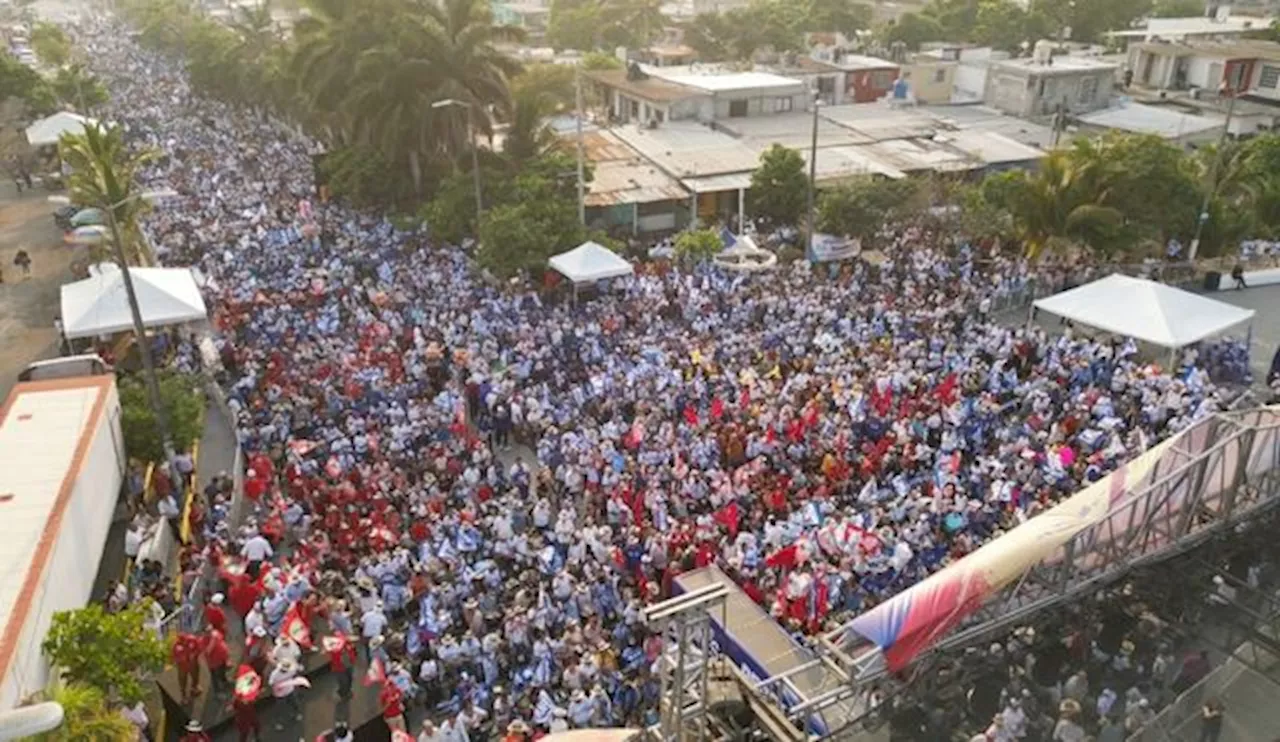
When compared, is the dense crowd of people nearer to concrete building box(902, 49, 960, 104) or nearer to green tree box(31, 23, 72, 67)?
concrete building box(902, 49, 960, 104)

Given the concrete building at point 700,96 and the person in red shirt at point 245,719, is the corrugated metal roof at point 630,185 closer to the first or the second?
the concrete building at point 700,96

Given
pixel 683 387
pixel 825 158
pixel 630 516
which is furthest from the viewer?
pixel 825 158

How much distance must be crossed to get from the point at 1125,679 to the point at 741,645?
4.57 metres

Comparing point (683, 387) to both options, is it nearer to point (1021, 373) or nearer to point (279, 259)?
point (1021, 373)

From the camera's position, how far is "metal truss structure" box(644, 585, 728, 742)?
741cm

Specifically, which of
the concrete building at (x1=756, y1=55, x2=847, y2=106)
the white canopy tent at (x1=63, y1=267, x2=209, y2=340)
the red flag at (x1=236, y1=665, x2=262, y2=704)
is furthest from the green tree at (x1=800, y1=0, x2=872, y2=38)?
the red flag at (x1=236, y1=665, x2=262, y2=704)

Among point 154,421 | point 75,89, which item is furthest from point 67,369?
point 75,89

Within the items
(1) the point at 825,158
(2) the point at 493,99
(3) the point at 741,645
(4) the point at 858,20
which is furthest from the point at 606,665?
(4) the point at 858,20

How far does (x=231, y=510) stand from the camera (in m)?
16.7

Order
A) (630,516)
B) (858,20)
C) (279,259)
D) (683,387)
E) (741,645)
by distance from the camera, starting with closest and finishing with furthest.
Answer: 1. (741,645)
2. (630,516)
3. (683,387)
4. (279,259)
5. (858,20)

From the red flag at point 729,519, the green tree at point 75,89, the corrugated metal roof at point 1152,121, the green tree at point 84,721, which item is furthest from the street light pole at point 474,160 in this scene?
the green tree at point 75,89

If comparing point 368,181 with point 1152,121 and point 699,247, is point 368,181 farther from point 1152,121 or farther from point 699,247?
point 1152,121

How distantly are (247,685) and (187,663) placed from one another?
1.13 meters

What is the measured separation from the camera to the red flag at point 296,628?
43.1 ft
